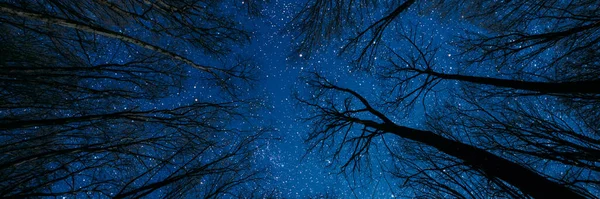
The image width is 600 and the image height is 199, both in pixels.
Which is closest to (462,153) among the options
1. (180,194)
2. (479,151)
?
(479,151)

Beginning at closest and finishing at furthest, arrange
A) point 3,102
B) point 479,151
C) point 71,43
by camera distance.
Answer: point 479,151 → point 3,102 → point 71,43

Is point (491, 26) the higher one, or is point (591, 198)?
point (491, 26)

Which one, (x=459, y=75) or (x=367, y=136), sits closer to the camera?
(x=459, y=75)

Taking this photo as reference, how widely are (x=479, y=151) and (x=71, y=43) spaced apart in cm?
753

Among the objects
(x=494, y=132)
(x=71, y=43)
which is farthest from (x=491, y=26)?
(x=71, y=43)

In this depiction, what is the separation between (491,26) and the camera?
4.76 m

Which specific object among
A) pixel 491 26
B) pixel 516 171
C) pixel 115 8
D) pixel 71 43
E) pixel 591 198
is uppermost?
pixel 71 43

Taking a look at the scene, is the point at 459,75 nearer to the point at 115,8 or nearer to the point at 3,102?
the point at 115,8

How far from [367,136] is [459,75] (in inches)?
83.5

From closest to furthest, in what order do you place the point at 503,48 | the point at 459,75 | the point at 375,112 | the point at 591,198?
the point at 591,198 → the point at 503,48 → the point at 459,75 → the point at 375,112

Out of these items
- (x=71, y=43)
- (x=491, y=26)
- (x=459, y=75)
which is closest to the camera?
(x=459, y=75)

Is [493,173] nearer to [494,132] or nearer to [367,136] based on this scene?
[494,132]

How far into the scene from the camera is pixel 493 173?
287 cm

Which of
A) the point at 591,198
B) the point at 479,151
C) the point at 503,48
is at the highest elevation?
the point at 503,48
